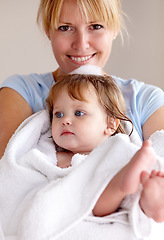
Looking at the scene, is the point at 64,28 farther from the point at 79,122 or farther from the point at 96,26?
the point at 79,122

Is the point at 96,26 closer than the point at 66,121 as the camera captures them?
No

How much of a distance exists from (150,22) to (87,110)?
1.35 m

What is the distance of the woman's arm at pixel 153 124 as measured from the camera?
1.52m

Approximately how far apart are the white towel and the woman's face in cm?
59

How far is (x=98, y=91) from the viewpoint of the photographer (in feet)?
4.27

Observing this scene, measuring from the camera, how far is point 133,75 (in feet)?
8.27

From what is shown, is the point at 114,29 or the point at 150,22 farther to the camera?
the point at 150,22

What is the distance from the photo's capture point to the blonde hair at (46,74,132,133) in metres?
1.29

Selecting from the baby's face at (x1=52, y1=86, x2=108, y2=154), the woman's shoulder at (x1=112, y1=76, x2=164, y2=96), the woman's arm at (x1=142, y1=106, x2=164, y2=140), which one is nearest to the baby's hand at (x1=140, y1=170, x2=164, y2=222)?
the baby's face at (x1=52, y1=86, x2=108, y2=154)

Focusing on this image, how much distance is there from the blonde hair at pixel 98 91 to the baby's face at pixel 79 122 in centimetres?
2

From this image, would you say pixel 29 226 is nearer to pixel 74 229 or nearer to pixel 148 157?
pixel 74 229

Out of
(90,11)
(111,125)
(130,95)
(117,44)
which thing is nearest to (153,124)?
(130,95)

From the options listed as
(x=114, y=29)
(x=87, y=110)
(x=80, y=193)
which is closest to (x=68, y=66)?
(x=114, y=29)

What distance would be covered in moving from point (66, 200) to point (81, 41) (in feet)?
2.53
